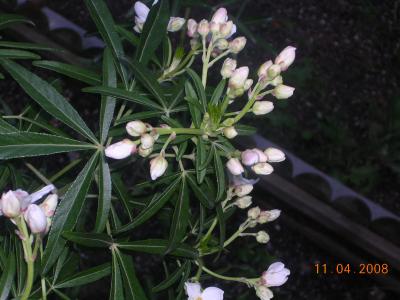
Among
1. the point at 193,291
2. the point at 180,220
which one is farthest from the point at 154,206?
the point at 193,291

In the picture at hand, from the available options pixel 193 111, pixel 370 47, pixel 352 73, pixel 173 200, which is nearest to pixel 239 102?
pixel 173 200

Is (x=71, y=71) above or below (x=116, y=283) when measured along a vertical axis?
above

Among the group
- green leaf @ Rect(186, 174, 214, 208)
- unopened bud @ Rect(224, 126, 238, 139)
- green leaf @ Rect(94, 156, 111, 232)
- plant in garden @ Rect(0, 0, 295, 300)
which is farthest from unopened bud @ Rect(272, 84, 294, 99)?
green leaf @ Rect(94, 156, 111, 232)

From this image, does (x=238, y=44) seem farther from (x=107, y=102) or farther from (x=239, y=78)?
(x=107, y=102)

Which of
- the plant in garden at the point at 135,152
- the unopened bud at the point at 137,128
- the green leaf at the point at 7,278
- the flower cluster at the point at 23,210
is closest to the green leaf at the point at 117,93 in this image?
the plant in garden at the point at 135,152

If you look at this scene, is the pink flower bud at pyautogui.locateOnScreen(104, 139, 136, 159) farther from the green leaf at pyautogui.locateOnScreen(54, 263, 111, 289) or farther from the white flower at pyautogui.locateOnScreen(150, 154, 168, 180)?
the green leaf at pyautogui.locateOnScreen(54, 263, 111, 289)
